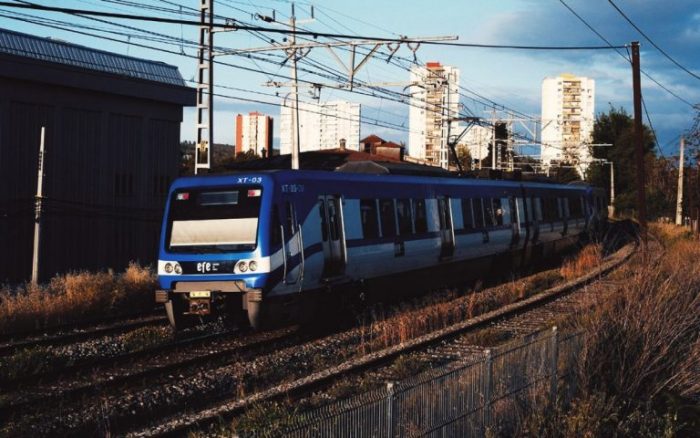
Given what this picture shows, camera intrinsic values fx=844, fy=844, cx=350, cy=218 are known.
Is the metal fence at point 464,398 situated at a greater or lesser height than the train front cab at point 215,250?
lesser

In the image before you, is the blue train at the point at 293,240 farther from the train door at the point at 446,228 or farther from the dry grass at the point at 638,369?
the dry grass at the point at 638,369

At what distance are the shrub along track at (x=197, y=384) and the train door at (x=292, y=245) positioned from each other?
118 cm

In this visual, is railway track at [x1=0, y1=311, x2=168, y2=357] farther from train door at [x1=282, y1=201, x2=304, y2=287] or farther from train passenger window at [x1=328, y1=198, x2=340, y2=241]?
train passenger window at [x1=328, y1=198, x2=340, y2=241]

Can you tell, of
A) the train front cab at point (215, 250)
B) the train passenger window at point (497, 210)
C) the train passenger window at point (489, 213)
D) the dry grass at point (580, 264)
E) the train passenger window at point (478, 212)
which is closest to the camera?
the train front cab at point (215, 250)

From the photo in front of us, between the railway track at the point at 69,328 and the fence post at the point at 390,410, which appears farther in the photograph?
the railway track at the point at 69,328

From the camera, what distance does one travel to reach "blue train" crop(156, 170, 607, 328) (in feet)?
41.7

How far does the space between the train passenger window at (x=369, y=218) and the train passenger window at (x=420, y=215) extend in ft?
6.10

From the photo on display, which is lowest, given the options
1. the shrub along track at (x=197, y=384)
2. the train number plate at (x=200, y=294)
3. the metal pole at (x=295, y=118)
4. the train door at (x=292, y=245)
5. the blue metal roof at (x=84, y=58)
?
the shrub along track at (x=197, y=384)

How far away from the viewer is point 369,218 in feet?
50.9

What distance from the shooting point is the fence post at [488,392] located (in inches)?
298

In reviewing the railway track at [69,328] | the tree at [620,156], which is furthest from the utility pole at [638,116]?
the tree at [620,156]

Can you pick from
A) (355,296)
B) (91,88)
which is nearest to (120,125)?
(91,88)

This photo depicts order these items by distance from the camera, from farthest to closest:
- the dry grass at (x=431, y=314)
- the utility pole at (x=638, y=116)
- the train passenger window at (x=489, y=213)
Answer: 1. the utility pole at (x=638, y=116)
2. the train passenger window at (x=489, y=213)
3. the dry grass at (x=431, y=314)

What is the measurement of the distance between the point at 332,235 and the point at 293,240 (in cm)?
130
